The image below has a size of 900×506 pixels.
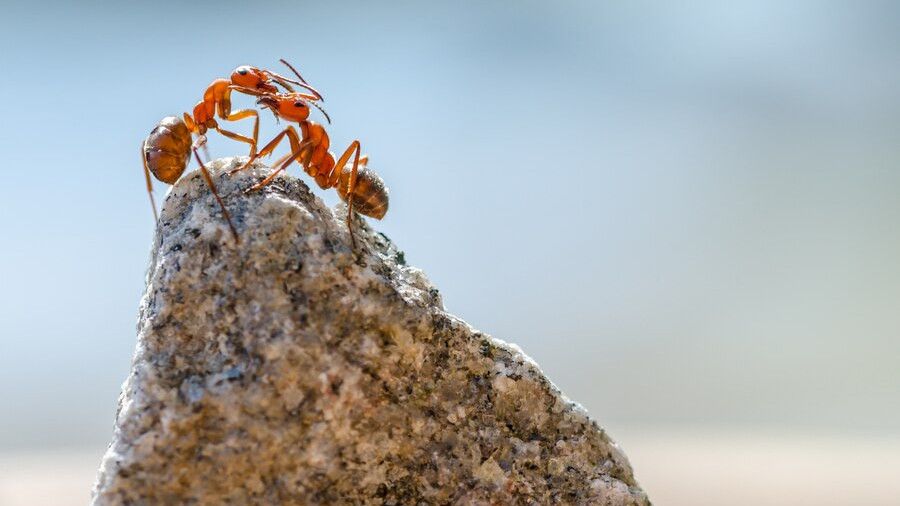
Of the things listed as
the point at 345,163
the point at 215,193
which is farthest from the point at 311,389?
the point at 345,163

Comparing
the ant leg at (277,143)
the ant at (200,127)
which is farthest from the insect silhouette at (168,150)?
the ant leg at (277,143)

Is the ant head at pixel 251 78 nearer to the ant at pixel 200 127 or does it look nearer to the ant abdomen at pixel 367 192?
the ant at pixel 200 127

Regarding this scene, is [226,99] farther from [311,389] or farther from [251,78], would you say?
[311,389]

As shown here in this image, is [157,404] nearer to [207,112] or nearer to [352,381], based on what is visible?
[352,381]

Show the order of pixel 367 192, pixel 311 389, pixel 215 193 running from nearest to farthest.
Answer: pixel 311 389 < pixel 215 193 < pixel 367 192

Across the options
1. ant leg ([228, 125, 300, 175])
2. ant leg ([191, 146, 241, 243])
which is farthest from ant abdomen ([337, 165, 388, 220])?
ant leg ([191, 146, 241, 243])
